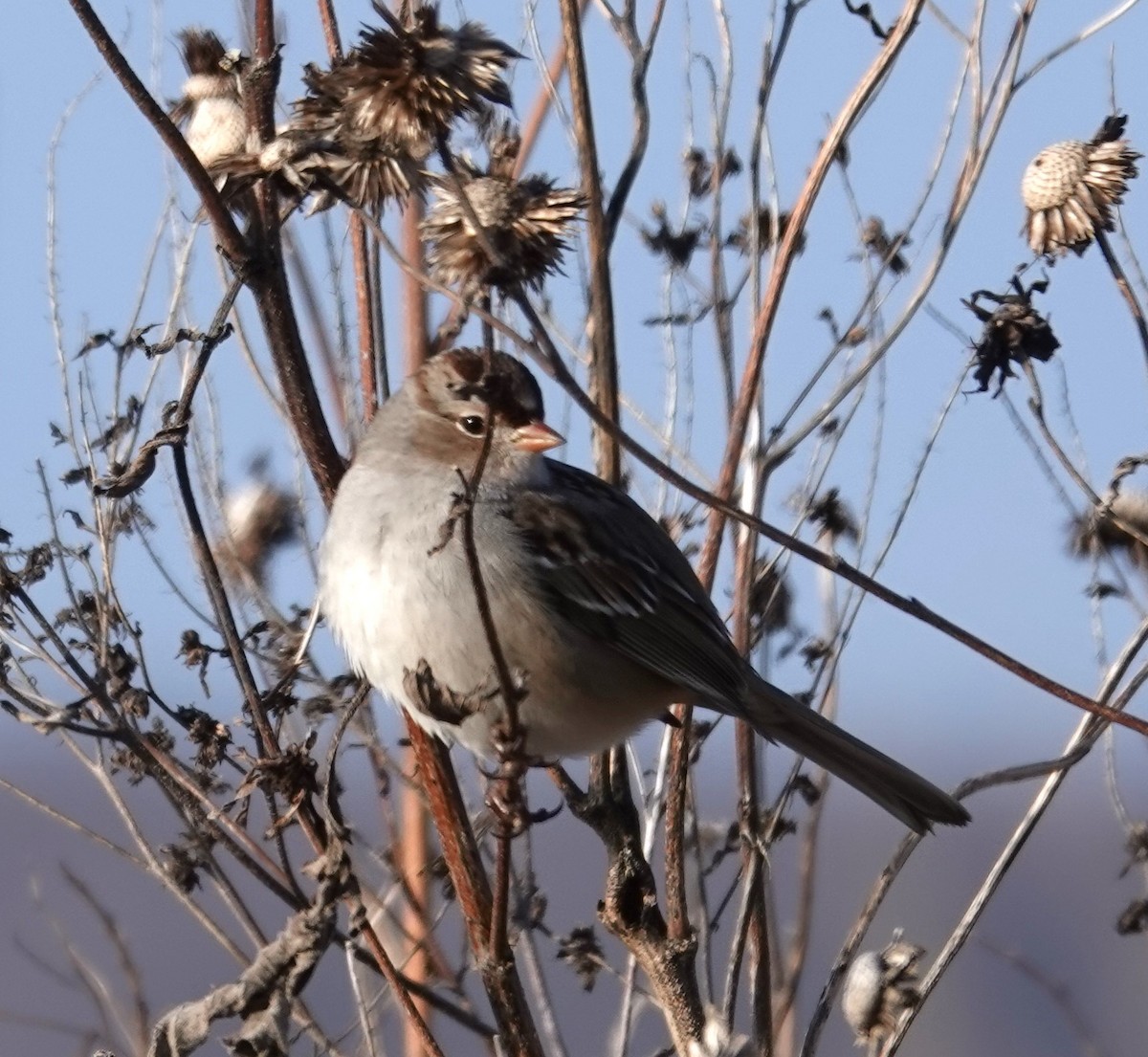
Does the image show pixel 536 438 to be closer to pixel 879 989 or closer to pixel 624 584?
pixel 624 584

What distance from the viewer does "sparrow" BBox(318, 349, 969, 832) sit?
3.52 metres

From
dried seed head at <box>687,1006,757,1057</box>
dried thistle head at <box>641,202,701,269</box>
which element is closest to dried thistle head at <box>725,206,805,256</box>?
dried thistle head at <box>641,202,701,269</box>

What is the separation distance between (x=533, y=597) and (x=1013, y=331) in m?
1.09

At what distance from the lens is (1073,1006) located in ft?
13.6

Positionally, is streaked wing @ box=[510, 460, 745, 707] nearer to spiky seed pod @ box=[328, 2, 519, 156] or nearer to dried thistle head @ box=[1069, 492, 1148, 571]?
dried thistle head @ box=[1069, 492, 1148, 571]

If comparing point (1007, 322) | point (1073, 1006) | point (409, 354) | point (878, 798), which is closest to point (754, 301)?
point (1007, 322)

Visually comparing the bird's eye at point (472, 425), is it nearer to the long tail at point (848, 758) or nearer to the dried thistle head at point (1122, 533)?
the long tail at point (848, 758)

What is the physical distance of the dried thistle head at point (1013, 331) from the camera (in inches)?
135

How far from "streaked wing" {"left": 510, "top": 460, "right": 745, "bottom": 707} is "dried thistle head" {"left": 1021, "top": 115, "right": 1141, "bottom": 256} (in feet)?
3.28

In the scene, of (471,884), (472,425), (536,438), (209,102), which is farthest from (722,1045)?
(209,102)

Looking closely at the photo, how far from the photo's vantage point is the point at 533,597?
374 centimetres

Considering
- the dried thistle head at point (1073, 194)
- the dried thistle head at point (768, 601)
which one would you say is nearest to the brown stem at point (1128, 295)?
the dried thistle head at point (1073, 194)

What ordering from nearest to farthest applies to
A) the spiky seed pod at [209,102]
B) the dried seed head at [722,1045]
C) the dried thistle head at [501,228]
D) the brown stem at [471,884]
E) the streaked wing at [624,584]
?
the dried seed head at [722,1045] → the brown stem at [471,884] → the dried thistle head at [501,228] → the spiky seed pod at [209,102] → the streaked wing at [624,584]

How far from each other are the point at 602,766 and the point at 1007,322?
1.17m
